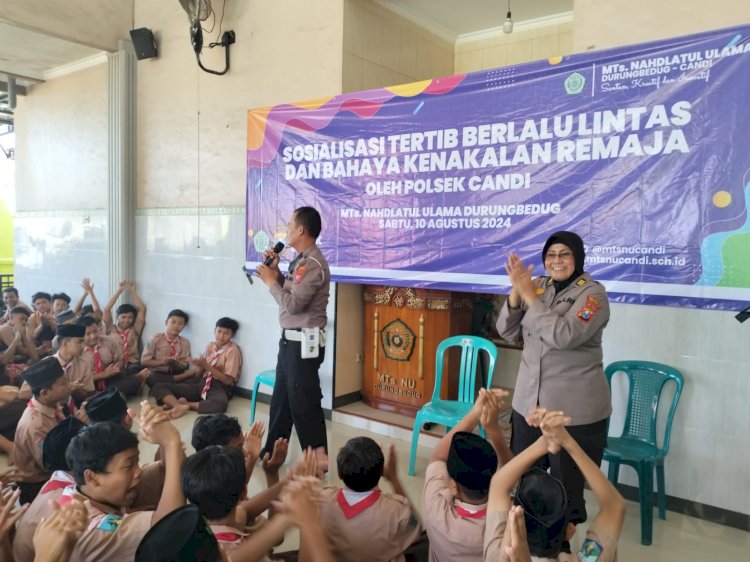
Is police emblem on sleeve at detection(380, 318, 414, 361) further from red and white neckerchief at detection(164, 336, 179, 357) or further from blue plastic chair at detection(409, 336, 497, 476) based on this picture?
red and white neckerchief at detection(164, 336, 179, 357)

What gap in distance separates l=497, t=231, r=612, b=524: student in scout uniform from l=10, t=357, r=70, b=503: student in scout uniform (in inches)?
76.2

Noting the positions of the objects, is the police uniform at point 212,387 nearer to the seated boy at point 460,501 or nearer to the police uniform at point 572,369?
the police uniform at point 572,369

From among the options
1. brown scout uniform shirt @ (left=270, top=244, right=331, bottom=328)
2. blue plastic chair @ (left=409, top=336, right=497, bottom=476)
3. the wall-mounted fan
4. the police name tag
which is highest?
the wall-mounted fan

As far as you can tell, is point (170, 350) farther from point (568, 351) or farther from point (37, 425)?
point (568, 351)

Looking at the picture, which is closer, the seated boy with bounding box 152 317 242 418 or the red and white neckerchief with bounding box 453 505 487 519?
the red and white neckerchief with bounding box 453 505 487 519

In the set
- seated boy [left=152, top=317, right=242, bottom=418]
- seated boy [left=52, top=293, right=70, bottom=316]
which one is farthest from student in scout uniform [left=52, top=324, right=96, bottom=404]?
seated boy [left=52, top=293, right=70, bottom=316]

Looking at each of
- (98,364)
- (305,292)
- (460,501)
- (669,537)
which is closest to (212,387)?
(98,364)

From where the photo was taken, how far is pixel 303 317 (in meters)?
3.10

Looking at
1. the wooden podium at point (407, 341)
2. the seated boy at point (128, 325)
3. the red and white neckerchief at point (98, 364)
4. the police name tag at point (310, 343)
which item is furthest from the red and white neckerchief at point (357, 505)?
the seated boy at point (128, 325)

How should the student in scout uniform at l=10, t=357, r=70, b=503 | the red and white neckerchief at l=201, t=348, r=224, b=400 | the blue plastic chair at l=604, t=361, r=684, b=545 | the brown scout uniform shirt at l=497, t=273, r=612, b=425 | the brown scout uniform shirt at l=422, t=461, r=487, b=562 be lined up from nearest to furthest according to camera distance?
the brown scout uniform shirt at l=422, t=461, r=487, b=562
the brown scout uniform shirt at l=497, t=273, r=612, b=425
the student in scout uniform at l=10, t=357, r=70, b=503
the blue plastic chair at l=604, t=361, r=684, b=545
the red and white neckerchief at l=201, t=348, r=224, b=400

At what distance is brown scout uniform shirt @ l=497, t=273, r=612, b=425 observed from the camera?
2.10 m

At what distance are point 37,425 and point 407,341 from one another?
2.31 meters

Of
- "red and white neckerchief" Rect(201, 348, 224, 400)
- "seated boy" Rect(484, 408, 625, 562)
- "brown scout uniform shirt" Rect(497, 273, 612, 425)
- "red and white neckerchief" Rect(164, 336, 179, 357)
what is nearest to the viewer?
"seated boy" Rect(484, 408, 625, 562)

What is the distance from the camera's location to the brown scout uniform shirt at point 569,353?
210 cm
